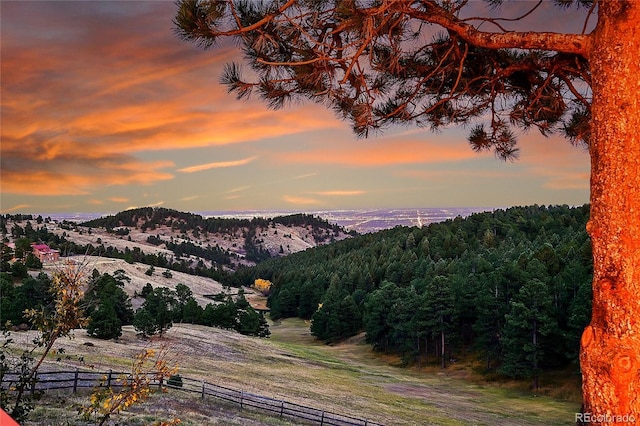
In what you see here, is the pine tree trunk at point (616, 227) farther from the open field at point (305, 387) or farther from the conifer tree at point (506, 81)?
the open field at point (305, 387)

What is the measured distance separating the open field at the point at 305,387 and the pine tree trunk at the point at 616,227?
776 inches

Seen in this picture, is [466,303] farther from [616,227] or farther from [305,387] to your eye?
[616,227]

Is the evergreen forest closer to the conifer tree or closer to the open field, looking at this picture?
the open field

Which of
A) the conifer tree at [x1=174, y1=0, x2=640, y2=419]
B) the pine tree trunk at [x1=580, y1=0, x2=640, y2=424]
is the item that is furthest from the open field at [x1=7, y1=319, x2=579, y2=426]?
the pine tree trunk at [x1=580, y1=0, x2=640, y2=424]

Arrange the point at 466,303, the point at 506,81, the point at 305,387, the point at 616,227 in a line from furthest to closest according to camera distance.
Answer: the point at 466,303 < the point at 305,387 < the point at 506,81 < the point at 616,227

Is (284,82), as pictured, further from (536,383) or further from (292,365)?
(536,383)

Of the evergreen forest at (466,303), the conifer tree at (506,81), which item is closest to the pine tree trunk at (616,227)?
the conifer tree at (506,81)

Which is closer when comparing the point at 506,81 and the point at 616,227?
the point at 616,227

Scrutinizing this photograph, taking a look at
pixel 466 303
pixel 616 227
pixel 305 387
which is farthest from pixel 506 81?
pixel 466 303

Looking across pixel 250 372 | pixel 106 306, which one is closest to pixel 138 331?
pixel 106 306

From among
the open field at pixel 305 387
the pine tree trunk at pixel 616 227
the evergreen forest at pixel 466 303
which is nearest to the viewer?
the pine tree trunk at pixel 616 227

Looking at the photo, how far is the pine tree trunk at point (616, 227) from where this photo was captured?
18.7 feet

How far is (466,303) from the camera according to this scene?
69438 millimetres

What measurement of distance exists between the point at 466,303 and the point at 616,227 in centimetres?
6745
